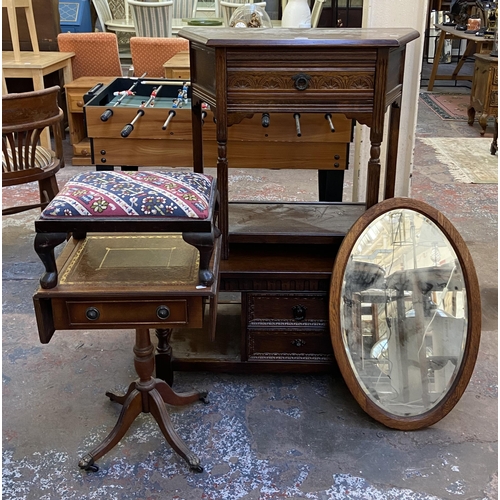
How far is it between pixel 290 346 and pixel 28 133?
1.81 m

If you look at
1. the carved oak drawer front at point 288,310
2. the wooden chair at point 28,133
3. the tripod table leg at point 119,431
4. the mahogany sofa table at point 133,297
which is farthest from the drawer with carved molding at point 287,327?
the wooden chair at point 28,133

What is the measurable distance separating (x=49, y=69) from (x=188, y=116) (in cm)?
301

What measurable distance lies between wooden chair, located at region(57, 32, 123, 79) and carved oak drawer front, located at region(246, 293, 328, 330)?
13.9 ft

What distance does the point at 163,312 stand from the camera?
5.87 feet

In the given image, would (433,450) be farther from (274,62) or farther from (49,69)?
(49,69)

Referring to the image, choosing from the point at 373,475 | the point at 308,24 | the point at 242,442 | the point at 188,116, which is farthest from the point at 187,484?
the point at 308,24

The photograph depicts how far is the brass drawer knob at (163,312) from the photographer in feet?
5.87

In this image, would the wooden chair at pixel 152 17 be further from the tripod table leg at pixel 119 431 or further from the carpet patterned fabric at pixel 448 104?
the tripod table leg at pixel 119 431

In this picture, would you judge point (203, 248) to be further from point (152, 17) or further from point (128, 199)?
point (152, 17)

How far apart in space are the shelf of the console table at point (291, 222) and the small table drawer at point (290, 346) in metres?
0.37

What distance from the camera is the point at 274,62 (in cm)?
206

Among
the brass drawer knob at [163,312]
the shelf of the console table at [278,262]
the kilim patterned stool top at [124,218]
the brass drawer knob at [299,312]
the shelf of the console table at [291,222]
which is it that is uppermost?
the kilim patterned stool top at [124,218]

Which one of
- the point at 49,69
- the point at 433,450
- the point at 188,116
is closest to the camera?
the point at 433,450

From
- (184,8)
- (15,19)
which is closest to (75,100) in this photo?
(15,19)
